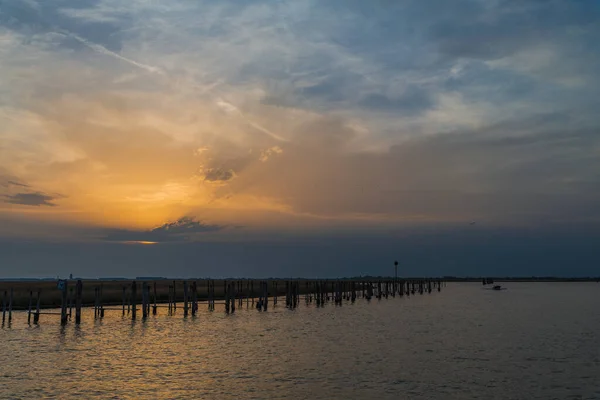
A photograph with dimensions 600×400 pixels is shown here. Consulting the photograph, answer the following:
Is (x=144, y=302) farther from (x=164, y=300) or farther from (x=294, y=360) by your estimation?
(x=164, y=300)

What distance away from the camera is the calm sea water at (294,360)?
23.3m

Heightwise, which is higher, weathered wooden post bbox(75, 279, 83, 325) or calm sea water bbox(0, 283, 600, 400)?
weathered wooden post bbox(75, 279, 83, 325)

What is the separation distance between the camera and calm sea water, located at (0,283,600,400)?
23.3m

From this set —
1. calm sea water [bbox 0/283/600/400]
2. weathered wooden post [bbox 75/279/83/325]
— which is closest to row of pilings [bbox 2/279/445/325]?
weathered wooden post [bbox 75/279/83/325]

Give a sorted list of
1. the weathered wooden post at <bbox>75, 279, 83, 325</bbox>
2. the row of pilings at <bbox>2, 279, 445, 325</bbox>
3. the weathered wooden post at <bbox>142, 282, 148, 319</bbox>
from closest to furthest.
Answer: the weathered wooden post at <bbox>75, 279, 83, 325</bbox> → the row of pilings at <bbox>2, 279, 445, 325</bbox> → the weathered wooden post at <bbox>142, 282, 148, 319</bbox>

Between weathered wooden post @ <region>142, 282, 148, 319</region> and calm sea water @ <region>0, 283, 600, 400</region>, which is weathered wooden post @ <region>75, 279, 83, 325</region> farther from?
weathered wooden post @ <region>142, 282, 148, 319</region>

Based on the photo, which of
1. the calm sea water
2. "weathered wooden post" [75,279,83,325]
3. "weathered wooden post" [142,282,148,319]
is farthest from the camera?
"weathered wooden post" [142,282,148,319]

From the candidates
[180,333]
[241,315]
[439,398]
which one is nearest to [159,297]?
[241,315]

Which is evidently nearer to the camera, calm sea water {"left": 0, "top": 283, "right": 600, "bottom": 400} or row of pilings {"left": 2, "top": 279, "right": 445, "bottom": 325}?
calm sea water {"left": 0, "top": 283, "right": 600, "bottom": 400}

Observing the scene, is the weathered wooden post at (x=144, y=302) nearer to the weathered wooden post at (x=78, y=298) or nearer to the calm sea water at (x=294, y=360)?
the calm sea water at (x=294, y=360)

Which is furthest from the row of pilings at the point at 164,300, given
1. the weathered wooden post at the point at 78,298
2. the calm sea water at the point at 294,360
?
the calm sea water at the point at 294,360

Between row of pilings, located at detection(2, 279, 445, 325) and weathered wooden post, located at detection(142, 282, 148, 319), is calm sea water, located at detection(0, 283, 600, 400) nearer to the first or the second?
weathered wooden post, located at detection(142, 282, 148, 319)

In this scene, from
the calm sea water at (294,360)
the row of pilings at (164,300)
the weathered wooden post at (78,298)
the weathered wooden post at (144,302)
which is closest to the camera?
the calm sea water at (294,360)

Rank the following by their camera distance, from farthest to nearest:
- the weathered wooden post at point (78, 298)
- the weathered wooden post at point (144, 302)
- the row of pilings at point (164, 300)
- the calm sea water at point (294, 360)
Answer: the weathered wooden post at point (144, 302)
the row of pilings at point (164, 300)
the weathered wooden post at point (78, 298)
the calm sea water at point (294, 360)
